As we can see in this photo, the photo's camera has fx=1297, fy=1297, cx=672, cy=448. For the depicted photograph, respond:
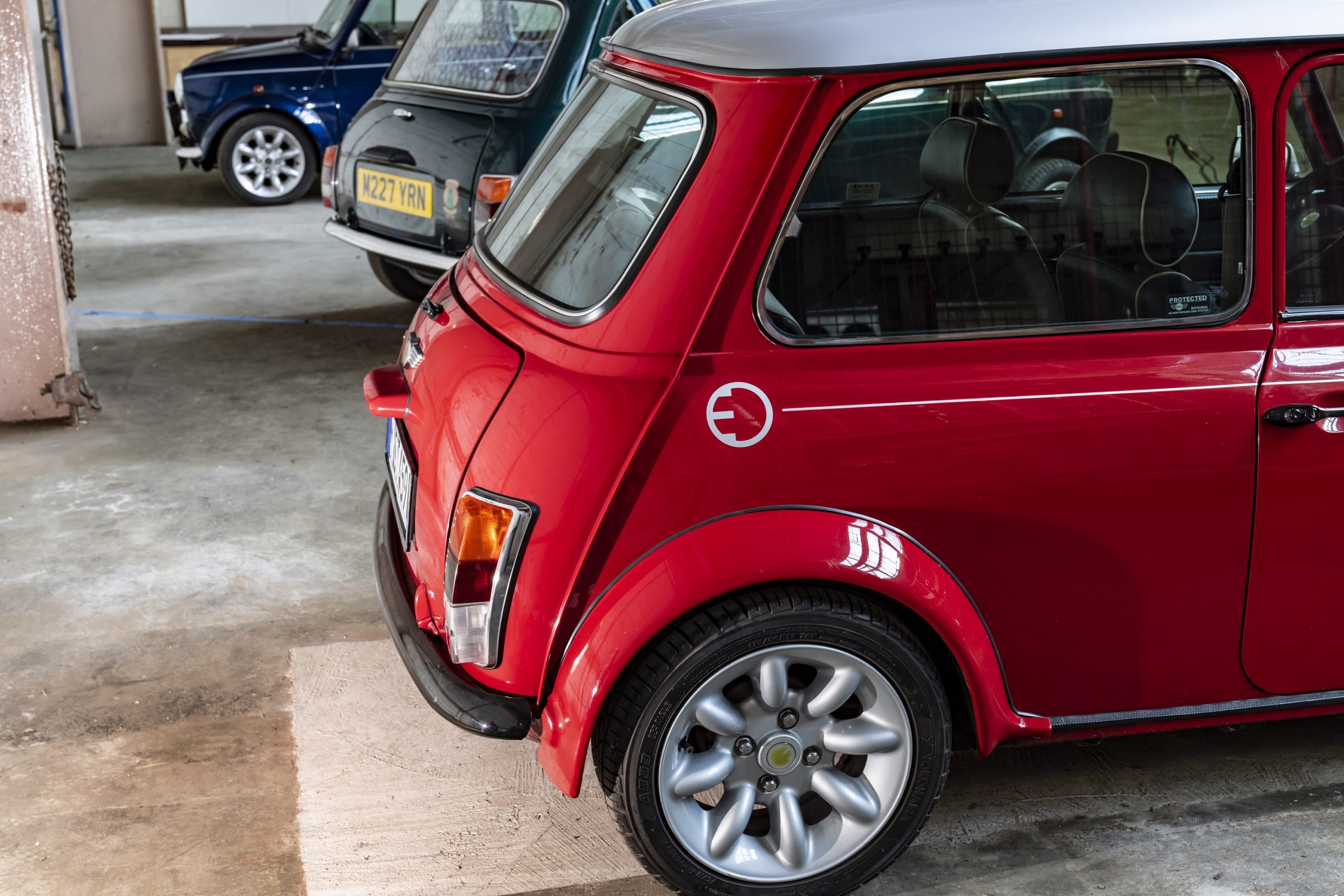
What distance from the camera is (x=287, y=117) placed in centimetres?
1048

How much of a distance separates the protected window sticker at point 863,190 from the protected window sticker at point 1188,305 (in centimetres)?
61

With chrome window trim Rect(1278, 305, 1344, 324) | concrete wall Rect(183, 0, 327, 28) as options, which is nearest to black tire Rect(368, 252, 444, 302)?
chrome window trim Rect(1278, 305, 1344, 324)

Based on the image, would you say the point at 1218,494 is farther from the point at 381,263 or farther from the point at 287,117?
the point at 287,117

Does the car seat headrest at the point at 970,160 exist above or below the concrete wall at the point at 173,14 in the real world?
below

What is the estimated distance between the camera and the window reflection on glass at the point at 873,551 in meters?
2.35

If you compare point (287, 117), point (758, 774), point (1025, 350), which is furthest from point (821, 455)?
point (287, 117)

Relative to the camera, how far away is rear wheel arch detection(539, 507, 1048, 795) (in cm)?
231

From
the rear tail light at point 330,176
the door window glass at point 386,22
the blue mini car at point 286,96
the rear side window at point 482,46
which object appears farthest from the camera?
the blue mini car at point 286,96

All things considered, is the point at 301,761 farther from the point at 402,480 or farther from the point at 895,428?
the point at 895,428

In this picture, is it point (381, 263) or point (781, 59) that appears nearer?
point (781, 59)

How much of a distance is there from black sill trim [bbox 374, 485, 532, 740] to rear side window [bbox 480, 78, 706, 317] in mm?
742

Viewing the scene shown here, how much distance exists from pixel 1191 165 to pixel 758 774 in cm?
150

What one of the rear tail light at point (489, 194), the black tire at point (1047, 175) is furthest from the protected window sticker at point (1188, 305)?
the rear tail light at point (489, 194)

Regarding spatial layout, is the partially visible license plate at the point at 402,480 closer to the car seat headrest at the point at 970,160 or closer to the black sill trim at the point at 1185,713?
the car seat headrest at the point at 970,160
